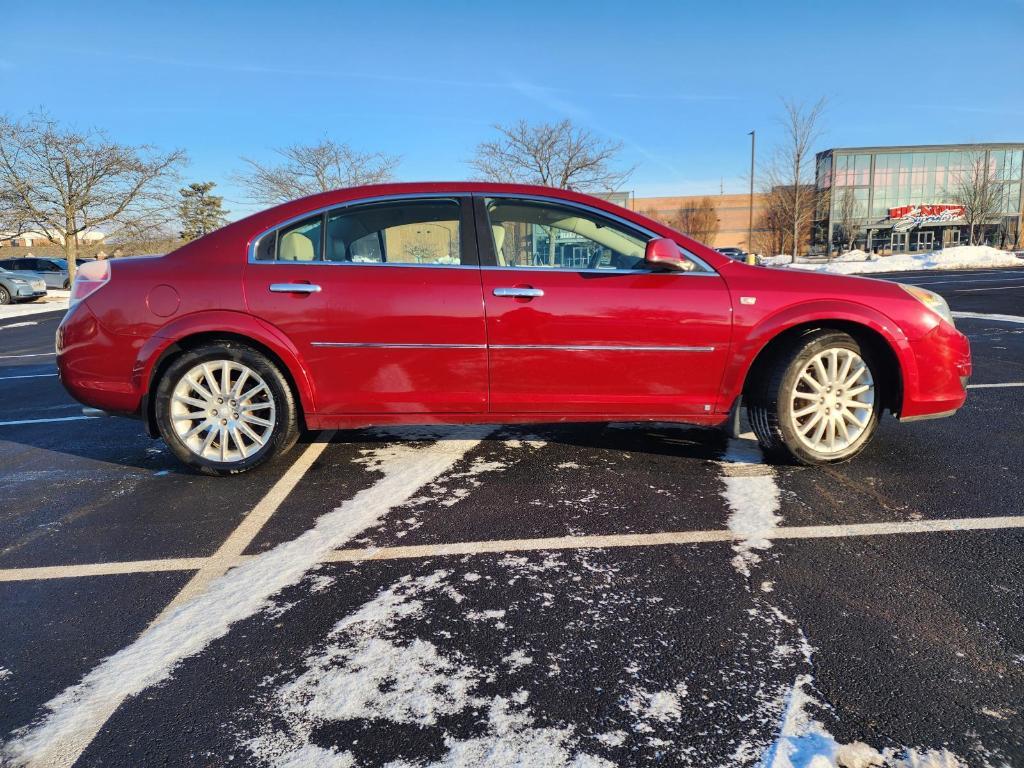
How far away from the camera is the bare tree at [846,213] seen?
162 ft

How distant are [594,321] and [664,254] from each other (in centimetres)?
52

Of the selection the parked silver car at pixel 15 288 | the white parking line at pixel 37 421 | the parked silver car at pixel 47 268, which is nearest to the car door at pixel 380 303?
the white parking line at pixel 37 421

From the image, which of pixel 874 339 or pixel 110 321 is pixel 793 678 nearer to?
pixel 874 339

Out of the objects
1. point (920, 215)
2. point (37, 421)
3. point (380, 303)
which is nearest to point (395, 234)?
point (380, 303)

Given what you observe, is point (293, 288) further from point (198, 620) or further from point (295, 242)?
point (198, 620)

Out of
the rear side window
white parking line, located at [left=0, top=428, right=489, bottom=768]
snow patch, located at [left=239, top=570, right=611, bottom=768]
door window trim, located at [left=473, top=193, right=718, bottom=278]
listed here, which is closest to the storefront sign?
door window trim, located at [left=473, top=193, right=718, bottom=278]

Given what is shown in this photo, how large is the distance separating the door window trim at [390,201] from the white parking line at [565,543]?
165 centimetres

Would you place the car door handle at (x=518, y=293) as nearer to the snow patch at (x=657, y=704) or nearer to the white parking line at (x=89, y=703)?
the white parking line at (x=89, y=703)

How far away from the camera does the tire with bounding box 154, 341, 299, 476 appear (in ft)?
12.0

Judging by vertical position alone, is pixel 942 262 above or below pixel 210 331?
above

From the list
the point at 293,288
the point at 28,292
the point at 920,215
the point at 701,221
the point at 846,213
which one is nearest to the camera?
the point at 293,288

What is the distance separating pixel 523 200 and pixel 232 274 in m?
1.71

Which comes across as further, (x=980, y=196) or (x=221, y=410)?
(x=980, y=196)

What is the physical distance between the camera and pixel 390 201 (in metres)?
3.84
